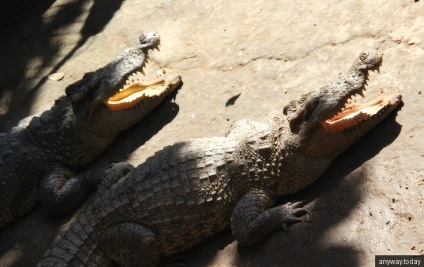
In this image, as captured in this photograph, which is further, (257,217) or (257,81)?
Answer: (257,81)

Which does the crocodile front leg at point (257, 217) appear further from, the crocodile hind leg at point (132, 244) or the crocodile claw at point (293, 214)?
the crocodile hind leg at point (132, 244)

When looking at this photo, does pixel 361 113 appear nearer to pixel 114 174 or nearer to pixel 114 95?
pixel 114 174

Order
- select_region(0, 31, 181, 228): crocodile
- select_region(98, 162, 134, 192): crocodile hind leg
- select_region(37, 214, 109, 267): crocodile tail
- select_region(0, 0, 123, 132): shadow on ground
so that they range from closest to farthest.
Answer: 1. select_region(37, 214, 109, 267): crocodile tail
2. select_region(98, 162, 134, 192): crocodile hind leg
3. select_region(0, 31, 181, 228): crocodile
4. select_region(0, 0, 123, 132): shadow on ground

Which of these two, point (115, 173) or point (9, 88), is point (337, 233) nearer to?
point (115, 173)

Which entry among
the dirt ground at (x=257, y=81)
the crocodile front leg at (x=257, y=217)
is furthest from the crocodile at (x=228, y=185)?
the dirt ground at (x=257, y=81)

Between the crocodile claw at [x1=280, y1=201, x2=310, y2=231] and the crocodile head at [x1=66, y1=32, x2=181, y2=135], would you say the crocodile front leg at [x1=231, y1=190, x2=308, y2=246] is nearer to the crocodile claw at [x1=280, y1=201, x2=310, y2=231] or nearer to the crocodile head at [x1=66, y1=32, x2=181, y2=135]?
the crocodile claw at [x1=280, y1=201, x2=310, y2=231]

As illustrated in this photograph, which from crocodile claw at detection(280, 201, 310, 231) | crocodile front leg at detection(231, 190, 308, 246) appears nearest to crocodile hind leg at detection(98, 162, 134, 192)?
crocodile front leg at detection(231, 190, 308, 246)

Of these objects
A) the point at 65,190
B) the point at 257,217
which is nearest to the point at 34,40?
the point at 65,190
